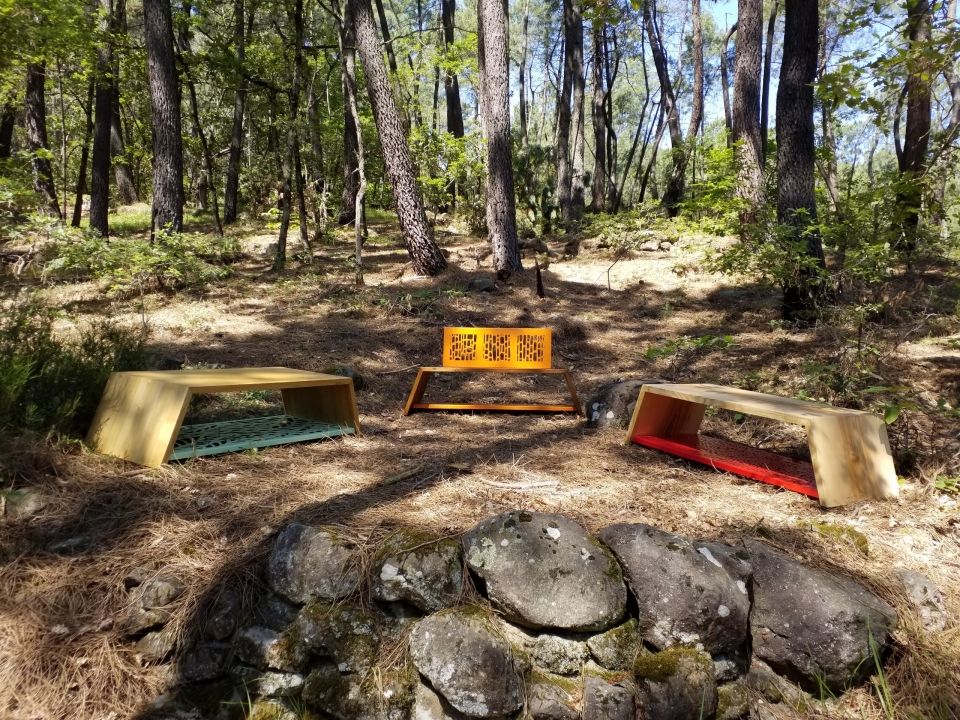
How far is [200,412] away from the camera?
4.82 m

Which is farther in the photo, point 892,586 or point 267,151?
point 267,151

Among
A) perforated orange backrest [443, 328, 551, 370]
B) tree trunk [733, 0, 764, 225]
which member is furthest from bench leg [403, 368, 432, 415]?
tree trunk [733, 0, 764, 225]

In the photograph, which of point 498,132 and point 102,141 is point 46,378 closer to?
point 498,132

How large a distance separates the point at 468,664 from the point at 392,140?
9266mm

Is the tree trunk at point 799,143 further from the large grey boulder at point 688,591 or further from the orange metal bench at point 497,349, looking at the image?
the large grey boulder at point 688,591

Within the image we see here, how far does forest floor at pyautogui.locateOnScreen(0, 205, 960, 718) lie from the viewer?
241cm

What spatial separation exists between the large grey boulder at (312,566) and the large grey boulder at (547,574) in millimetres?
531

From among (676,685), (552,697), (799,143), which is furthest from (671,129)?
(552,697)

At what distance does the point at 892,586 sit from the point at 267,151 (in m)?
18.7

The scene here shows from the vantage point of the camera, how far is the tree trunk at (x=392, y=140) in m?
9.97

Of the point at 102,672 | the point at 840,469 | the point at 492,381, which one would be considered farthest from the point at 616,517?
the point at 492,381

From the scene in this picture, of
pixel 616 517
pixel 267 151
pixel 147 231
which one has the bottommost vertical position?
pixel 616 517

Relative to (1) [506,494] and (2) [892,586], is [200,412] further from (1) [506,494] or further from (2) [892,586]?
(2) [892,586]

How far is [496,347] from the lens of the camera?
5.64 m
